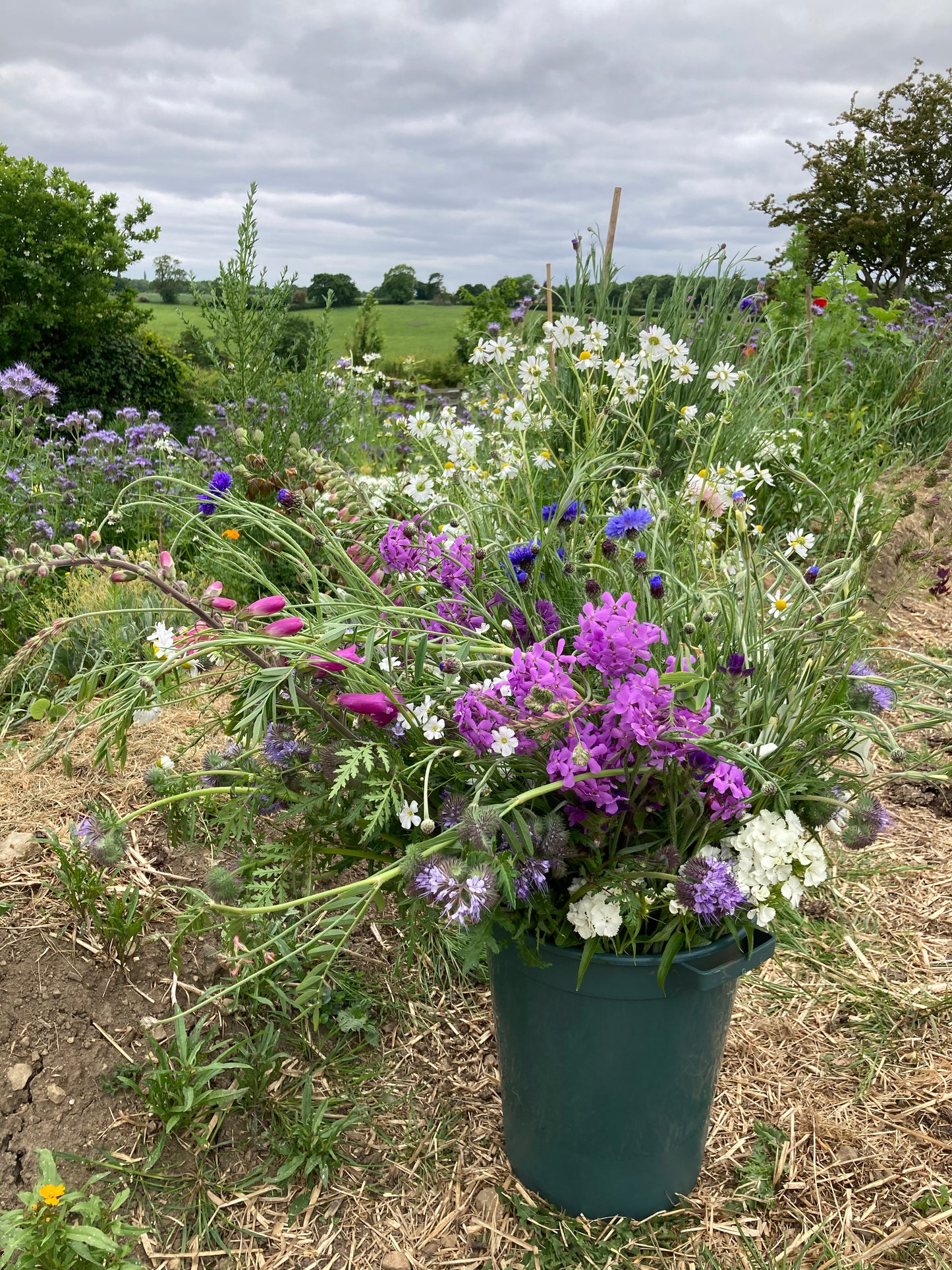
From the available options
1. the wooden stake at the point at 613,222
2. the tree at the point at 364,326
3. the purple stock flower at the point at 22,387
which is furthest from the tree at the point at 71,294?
the wooden stake at the point at 613,222

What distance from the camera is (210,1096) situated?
1614 mm

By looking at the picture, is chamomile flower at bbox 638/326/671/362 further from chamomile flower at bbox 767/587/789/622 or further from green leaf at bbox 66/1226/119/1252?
green leaf at bbox 66/1226/119/1252

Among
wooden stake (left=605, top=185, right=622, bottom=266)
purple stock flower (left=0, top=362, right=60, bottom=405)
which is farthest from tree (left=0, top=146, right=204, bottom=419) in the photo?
wooden stake (left=605, top=185, right=622, bottom=266)

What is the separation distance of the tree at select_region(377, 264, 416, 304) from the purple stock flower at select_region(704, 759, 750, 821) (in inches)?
874

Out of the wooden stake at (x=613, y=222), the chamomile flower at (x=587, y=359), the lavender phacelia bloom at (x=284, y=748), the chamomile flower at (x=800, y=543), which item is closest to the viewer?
the lavender phacelia bloom at (x=284, y=748)

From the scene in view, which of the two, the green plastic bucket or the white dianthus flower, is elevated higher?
the white dianthus flower

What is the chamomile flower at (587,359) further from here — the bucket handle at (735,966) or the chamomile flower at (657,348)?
the bucket handle at (735,966)

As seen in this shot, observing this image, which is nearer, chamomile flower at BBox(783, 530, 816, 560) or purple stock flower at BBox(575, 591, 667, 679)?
purple stock flower at BBox(575, 591, 667, 679)

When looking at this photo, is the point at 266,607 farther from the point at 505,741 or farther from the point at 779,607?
the point at 779,607

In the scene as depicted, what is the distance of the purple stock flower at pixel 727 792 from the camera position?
1158 mm

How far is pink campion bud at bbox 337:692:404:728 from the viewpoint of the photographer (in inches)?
50.1

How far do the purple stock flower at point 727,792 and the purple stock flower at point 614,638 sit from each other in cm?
18

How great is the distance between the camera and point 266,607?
1318 millimetres

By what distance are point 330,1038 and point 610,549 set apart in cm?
130
